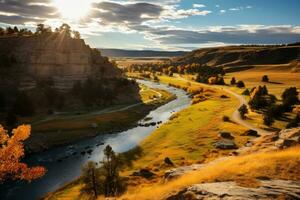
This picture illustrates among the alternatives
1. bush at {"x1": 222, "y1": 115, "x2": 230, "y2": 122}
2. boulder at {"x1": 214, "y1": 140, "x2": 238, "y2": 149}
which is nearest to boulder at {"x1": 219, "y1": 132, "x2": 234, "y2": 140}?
boulder at {"x1": 214, "y1": 140, "x2": 238, "y2": 149}

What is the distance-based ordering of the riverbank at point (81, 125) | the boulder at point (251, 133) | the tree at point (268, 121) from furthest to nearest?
1. the tree at point (268, 121)
2. the riverbank at point (81, 125)
3. the boulder at point (251, 133)

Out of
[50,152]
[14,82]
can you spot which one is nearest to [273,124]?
[50,152]

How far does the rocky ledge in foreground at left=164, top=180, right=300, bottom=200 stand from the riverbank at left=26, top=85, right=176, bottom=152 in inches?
2654

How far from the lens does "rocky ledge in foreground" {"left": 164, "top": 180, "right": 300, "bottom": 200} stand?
26969 mm

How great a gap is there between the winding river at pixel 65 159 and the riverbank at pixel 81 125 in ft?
12.2

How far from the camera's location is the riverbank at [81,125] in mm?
96250

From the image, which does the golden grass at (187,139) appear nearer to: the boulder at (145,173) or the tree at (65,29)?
the boulder at (145,173)

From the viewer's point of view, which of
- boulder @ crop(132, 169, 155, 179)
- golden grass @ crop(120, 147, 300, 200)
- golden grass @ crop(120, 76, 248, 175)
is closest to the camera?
golden grass @ crop(120, 147, 300, 200)

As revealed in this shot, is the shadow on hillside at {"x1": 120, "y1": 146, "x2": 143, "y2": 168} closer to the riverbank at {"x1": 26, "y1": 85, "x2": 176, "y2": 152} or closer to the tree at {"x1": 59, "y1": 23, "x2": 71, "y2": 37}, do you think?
the riverbank at {"x1": 26, "y1": 85, "x2": 176, "y2": 152}

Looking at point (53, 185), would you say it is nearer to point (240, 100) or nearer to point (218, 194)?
point (218, 194)

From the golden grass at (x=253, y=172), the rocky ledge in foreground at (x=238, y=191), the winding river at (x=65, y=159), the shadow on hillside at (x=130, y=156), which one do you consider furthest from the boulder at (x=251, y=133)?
the rocky ledge in foreground at (x=238, y=191)

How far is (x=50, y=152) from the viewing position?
88188 millimetres

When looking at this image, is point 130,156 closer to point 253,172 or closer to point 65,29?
point 253,172

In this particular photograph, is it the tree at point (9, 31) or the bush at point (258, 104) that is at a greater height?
the tree at point (9, 31)
